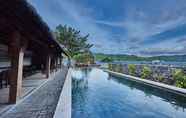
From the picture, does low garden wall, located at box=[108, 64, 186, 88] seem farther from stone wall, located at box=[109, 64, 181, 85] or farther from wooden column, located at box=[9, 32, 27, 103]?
wooden column, located at box=[9, 32, 27, 103]

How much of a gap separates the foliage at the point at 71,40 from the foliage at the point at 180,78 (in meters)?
30.6

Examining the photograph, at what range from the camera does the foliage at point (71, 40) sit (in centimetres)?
4050

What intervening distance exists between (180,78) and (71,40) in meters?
32.5

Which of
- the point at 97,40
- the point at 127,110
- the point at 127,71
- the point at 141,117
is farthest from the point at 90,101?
the point at 97,40

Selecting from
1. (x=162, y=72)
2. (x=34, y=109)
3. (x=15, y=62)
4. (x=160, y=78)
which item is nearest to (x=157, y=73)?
(x=162, y=72)

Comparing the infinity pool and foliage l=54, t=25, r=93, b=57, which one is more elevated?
foliage l=54, t=25, r=93, b=57

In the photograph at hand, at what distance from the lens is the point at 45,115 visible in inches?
169

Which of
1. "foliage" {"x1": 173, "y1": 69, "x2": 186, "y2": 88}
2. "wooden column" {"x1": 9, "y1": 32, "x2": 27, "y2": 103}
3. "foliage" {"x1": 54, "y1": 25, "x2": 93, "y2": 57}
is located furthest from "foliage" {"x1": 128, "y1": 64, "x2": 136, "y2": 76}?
"foliage" {"x1": 54, "y1": 25, "x2": 93, "y2": 57}

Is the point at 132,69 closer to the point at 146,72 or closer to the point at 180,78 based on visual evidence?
the point at 146,72

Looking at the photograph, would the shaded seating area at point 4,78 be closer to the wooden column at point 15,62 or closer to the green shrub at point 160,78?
the wooden column at point 15,62

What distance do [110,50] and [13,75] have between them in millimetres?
56426

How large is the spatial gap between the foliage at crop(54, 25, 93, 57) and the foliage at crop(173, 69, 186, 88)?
30611 millimetres

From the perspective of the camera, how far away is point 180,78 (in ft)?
33.2

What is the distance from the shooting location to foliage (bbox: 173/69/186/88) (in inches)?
386
